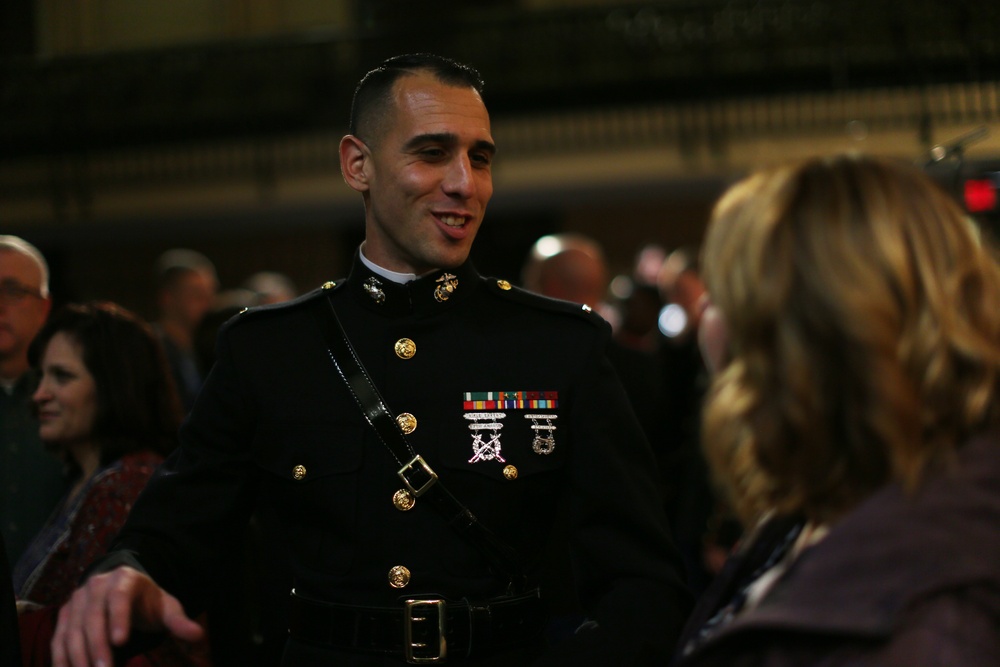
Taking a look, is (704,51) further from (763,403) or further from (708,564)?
(763,403)

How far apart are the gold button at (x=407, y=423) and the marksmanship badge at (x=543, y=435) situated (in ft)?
0.59

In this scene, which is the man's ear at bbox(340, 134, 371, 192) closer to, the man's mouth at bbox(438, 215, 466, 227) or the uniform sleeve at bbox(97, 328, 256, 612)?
the man's mouth at bbox(438, 215, 466, 227)

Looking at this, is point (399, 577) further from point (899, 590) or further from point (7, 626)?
point (899, 590)

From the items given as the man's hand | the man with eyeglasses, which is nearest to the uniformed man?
the man's hand

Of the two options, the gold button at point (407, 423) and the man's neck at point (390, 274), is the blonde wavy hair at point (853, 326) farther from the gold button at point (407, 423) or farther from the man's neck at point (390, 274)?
the man's neck at point (390, 274)

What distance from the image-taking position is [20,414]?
2.76m

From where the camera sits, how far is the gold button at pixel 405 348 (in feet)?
5.94

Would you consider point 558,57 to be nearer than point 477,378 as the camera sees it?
No

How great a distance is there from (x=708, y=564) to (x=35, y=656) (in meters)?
1.94

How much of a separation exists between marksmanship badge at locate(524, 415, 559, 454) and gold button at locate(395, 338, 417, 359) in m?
0.22

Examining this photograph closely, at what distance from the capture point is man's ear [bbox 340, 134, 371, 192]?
6.34 feet

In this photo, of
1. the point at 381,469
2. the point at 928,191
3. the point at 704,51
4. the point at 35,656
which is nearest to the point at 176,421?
the point at 35,656

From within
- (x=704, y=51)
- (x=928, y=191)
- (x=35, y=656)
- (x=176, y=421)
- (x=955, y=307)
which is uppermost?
(x=704, y=51)

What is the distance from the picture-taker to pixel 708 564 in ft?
10.8
